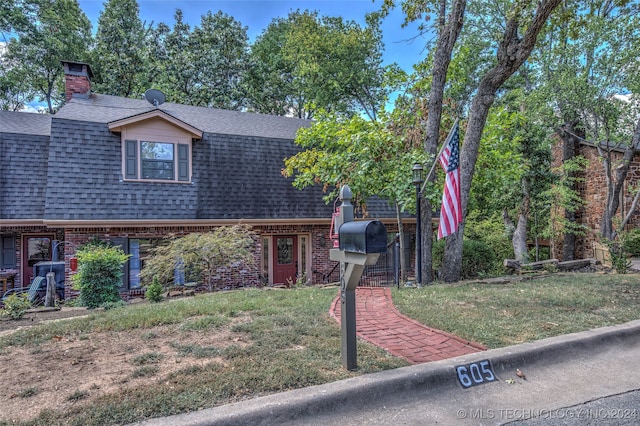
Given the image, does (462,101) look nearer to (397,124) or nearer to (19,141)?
(397,124)

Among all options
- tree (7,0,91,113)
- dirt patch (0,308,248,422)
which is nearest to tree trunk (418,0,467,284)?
dirt patch (0,308,248,422)

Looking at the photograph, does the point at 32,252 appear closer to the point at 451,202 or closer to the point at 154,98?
the point at 154,98

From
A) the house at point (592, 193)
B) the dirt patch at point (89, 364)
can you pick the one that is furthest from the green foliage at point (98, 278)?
the house at point (592, 193)

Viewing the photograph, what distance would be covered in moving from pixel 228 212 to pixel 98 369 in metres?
8.21

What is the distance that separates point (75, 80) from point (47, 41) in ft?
Result: 25.5

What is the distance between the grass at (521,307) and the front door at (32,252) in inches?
425

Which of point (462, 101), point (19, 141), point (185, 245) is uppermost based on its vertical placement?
point (462, 101)

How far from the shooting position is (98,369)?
3445mm

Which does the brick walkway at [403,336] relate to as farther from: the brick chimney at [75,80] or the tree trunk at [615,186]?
the brick chimney at [75,80]

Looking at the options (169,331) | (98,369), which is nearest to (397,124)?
(169,331)

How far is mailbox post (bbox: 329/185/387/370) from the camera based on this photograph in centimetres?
297

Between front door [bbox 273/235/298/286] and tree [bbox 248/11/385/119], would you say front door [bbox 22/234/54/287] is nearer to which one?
front door [bbox 273/235/298/286]

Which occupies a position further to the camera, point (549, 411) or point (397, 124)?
point (397, 124)

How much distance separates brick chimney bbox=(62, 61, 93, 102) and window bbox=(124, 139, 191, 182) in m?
4.20
